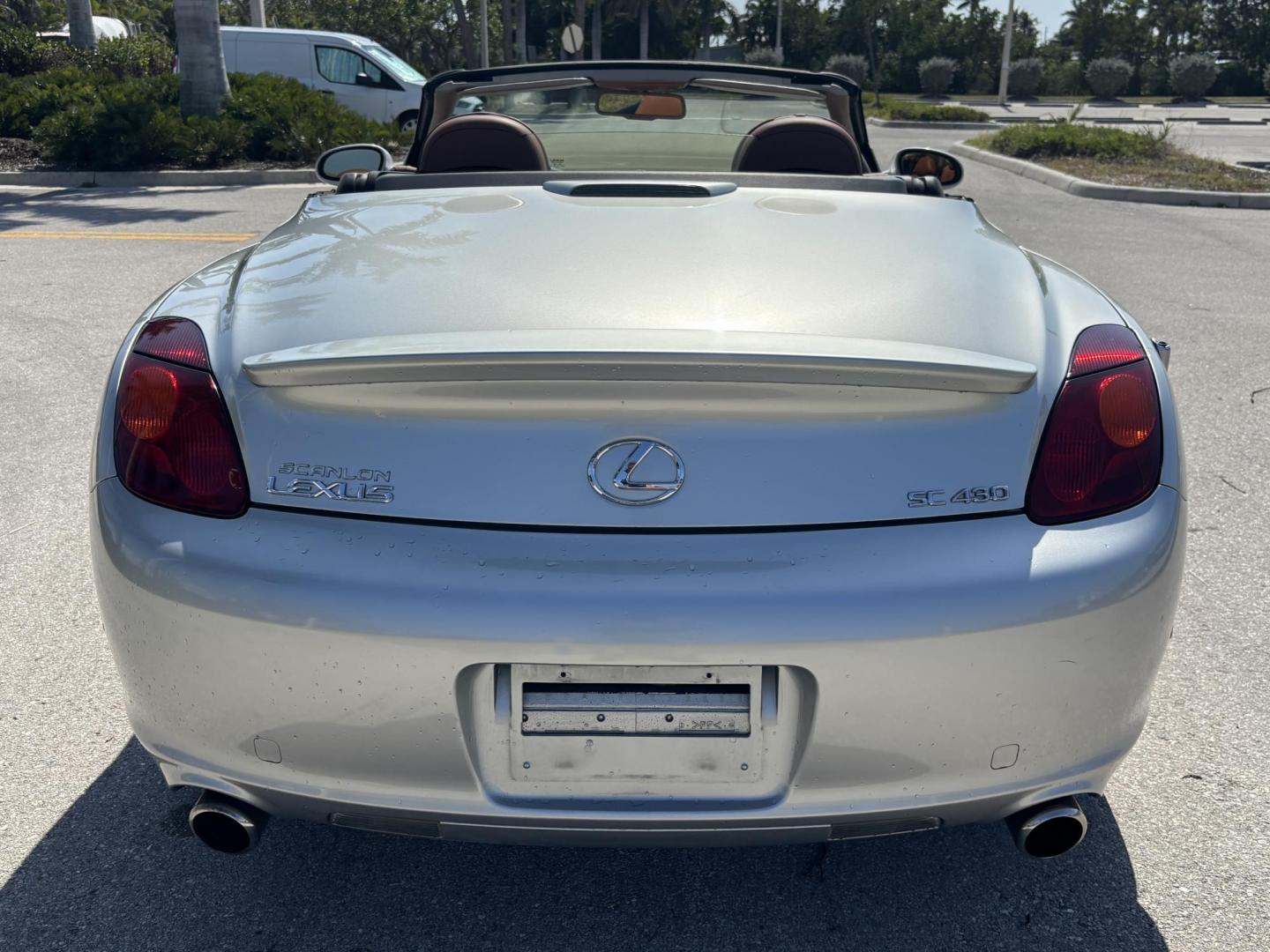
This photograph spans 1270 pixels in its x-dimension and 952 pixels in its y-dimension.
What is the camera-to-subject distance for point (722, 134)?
4023 mm

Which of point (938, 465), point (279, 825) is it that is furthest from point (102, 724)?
point (938, 465)

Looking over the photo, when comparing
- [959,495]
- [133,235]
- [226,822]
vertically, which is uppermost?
[959,495]

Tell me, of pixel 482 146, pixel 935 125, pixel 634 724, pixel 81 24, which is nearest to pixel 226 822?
pixel 634 724

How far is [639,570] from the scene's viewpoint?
170 centimetres

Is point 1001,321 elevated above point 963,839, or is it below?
above

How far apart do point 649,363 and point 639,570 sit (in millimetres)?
304

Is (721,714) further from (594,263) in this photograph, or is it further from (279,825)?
(279,825)

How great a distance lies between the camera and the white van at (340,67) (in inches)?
731

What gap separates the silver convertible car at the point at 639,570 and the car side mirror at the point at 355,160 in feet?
5.63

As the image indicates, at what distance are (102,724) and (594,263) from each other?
1.56 meters

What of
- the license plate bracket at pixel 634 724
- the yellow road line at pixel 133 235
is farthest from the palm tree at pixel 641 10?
the license plate bracket at pixel 634 724

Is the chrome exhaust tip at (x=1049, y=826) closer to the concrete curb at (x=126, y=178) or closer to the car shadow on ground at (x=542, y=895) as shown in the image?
the car shadow on ground at (x=542, y=895)

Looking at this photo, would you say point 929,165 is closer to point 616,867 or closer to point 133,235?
point 616,867

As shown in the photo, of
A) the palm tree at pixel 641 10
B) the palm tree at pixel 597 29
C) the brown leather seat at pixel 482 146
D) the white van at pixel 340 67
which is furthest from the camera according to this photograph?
the palm tree at pixel 641 10
